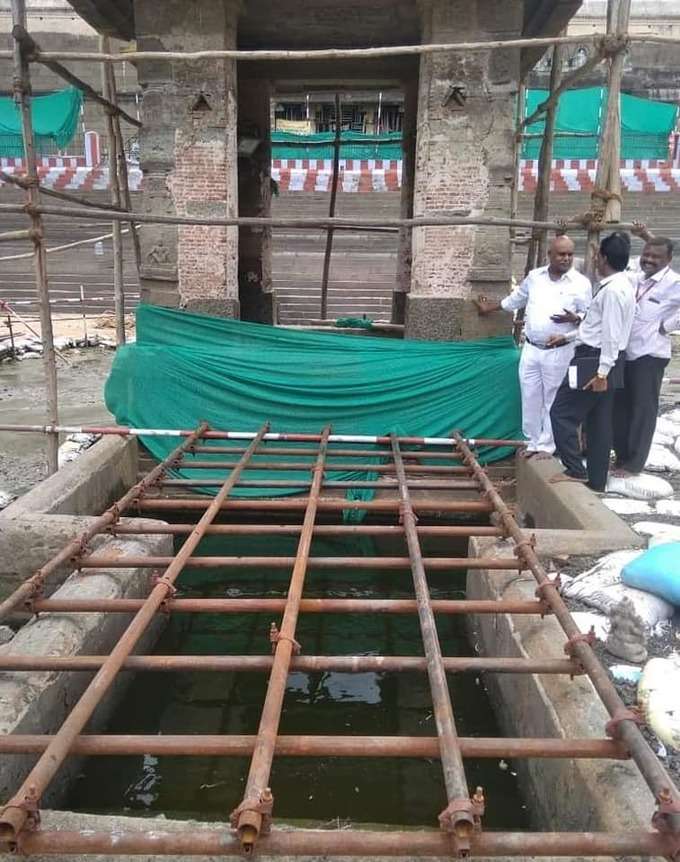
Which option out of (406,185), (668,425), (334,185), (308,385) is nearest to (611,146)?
(668,425)

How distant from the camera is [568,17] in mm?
7793

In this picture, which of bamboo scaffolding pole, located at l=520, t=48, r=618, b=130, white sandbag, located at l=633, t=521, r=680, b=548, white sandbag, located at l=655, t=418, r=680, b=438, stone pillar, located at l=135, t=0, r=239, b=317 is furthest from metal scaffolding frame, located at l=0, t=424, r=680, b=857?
stone pillar, located at l=135, t=0, r=239, b=317

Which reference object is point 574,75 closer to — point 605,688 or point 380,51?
point 380,51

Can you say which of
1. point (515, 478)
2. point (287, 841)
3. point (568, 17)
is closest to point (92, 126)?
point (568, 17)

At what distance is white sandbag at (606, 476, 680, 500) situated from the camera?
5.08 metres

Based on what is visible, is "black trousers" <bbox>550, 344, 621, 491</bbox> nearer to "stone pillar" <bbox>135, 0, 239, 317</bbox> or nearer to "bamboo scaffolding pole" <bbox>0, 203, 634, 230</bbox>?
"bamboo scaffolding pole" <bbox>0, 203, 634, 230</bbox>

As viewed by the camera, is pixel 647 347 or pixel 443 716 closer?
pixel 443 716

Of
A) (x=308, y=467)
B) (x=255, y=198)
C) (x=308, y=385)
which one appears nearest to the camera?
(x=308, y=467)

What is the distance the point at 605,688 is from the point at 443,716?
A: 0.59 meters

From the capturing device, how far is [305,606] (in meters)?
3.31

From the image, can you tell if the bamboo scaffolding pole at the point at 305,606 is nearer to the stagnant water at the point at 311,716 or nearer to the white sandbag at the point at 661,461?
the stagnant water at the point at 311,716

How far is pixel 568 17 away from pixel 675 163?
1687 cm

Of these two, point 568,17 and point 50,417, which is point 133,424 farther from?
point 568,17

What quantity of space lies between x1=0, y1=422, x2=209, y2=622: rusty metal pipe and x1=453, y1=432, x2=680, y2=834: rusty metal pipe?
2.30 m
